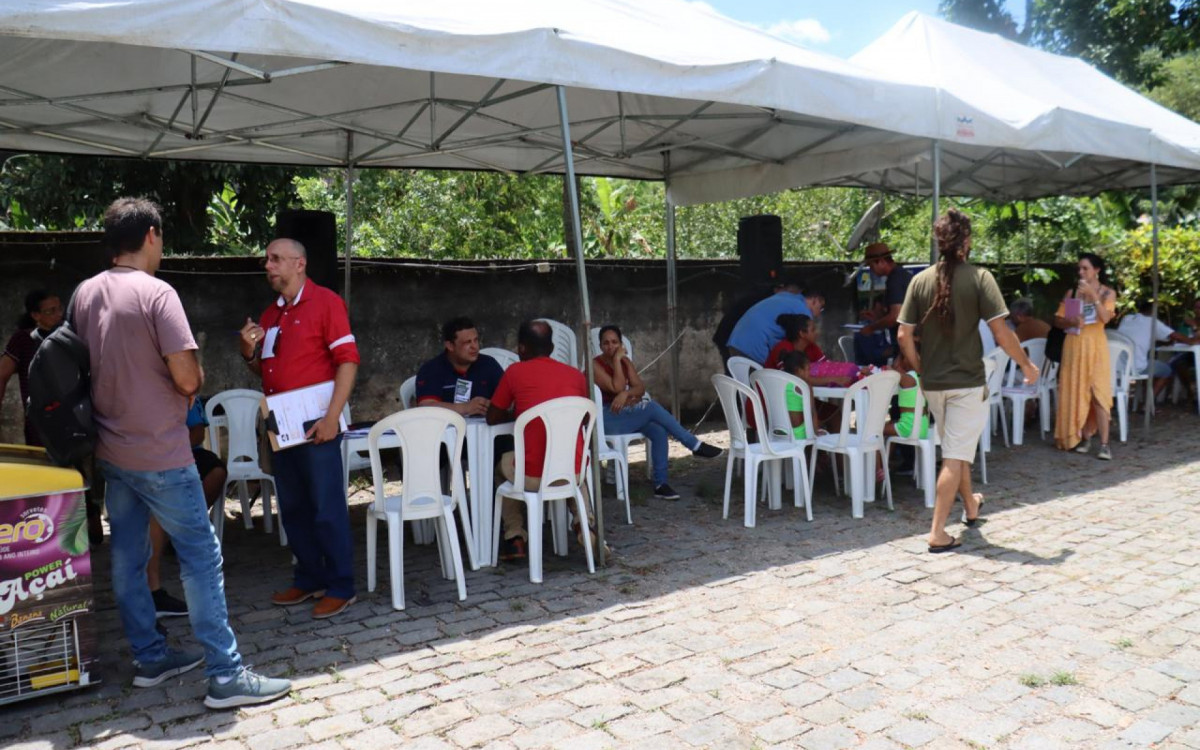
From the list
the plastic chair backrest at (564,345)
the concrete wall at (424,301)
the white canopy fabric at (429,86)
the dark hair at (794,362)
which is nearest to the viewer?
the white canopy fabric at (429,86)

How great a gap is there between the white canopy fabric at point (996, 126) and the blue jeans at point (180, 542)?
17.0ft

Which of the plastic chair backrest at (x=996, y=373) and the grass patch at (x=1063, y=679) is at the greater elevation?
the plastic chair backrest at (x=996, y=373)

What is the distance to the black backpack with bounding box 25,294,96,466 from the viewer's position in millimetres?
3256

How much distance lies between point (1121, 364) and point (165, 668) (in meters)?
8.66

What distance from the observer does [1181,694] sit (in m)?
3.44

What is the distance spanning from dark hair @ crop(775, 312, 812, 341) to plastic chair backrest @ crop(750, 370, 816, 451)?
0.54m

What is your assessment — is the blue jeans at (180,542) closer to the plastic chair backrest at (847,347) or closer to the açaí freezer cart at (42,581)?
the açaí freezer cart at (42,581)

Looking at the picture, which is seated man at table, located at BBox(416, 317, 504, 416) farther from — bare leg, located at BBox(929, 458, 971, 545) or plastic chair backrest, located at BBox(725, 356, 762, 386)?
bare leg, located at BBox(929, 458, 971, 545)

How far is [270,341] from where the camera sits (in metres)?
4.34

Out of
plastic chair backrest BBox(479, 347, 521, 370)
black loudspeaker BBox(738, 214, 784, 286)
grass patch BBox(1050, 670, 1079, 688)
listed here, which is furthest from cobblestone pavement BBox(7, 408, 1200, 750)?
black loudspeaker BBox(738, 214, 784, 286)

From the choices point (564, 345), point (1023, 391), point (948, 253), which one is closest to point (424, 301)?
point (564, 345)

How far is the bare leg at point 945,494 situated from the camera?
5281 mm

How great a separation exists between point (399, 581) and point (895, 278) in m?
4.64

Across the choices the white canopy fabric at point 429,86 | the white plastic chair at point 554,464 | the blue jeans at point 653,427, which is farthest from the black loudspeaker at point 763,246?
the white plastic chair at point 554,464
